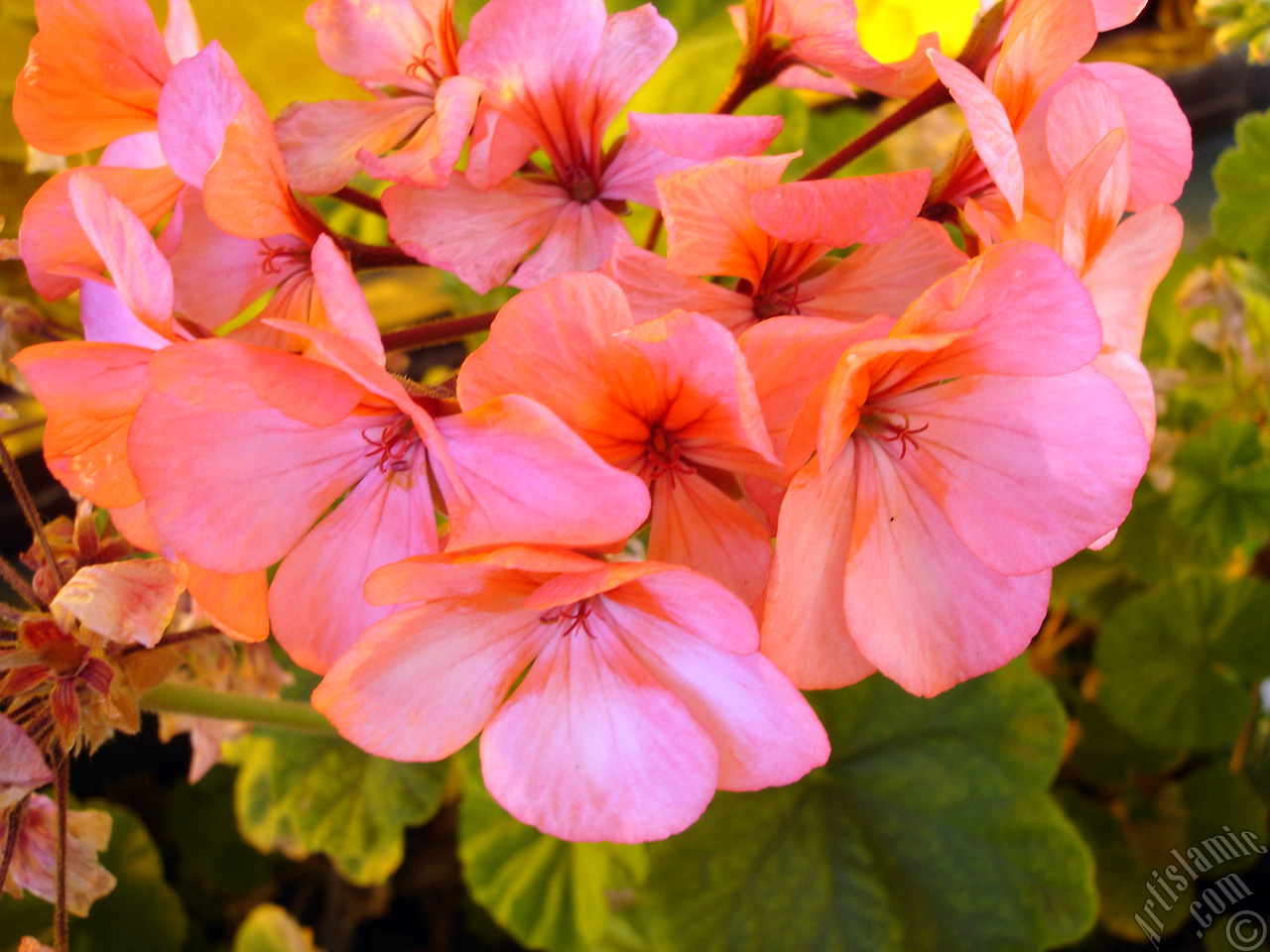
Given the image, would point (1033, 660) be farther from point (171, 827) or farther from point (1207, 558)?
point (171, 827)

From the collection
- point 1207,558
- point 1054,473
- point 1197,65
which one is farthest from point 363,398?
point 1197,65

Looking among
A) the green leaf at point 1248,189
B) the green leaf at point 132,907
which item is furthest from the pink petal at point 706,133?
the green leaf at point 132,907

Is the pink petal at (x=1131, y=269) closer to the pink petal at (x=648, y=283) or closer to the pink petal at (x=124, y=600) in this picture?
the pink petal at (x=648, y=283)

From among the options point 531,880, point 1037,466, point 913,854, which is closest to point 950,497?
point 1037,466

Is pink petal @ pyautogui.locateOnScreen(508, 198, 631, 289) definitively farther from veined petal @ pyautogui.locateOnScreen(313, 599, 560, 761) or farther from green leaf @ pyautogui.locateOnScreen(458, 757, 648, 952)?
green leaf @ pyautogui.locateOnScreen(458, 757, 648, 952)

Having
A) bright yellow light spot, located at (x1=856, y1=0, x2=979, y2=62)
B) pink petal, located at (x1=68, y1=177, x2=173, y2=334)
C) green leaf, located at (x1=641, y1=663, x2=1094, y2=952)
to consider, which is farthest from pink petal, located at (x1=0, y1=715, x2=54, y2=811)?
bright yellow light spot, located at (x1=856, y1=0, x2=979, y2=62)
